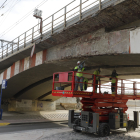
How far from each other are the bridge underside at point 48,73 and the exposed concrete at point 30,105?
0.77 m

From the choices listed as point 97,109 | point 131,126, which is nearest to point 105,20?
point 97,109

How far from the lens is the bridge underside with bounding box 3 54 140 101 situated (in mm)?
11734

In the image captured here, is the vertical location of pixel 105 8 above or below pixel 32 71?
above

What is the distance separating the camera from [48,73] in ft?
57.0

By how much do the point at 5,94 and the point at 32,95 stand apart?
12.0ft

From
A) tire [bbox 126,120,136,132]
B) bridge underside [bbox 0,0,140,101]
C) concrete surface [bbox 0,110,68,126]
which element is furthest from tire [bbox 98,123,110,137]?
concrete surface [bbox 0,110,68,126]

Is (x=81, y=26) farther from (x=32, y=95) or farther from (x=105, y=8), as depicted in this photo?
(x=32, y=95)

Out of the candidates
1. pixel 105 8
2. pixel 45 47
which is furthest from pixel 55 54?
pixel 105 8

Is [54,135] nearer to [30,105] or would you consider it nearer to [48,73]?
[48,73]

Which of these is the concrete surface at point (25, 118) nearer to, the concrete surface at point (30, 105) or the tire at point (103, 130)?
the concrete surface at point (30, 105)

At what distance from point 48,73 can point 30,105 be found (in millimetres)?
10620

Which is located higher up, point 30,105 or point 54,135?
point 30,105

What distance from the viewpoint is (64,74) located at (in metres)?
9.59

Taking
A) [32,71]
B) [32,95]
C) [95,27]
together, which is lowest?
[32,95]
